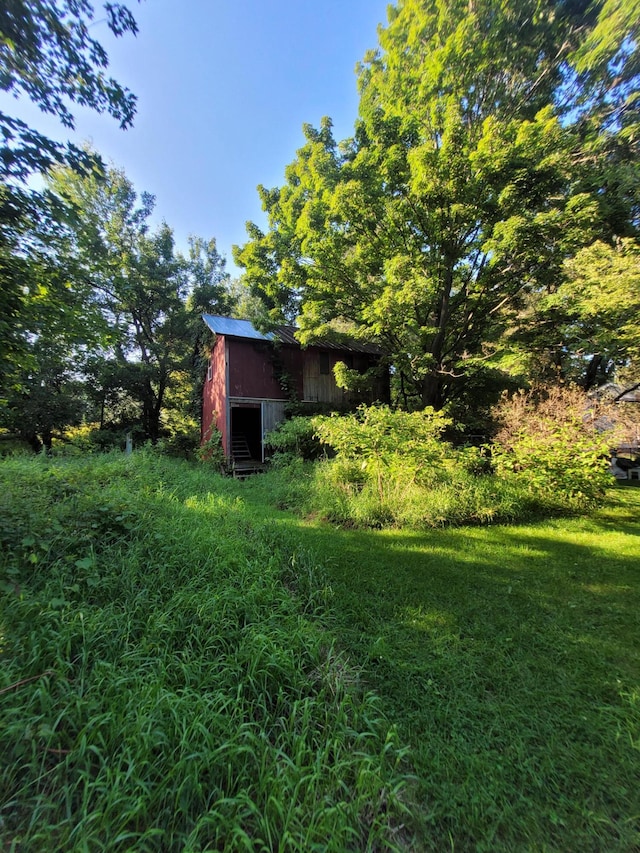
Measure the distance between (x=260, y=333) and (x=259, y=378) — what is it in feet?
5.91

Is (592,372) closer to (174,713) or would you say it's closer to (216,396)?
(216,396)

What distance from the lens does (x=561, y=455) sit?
6242 mm

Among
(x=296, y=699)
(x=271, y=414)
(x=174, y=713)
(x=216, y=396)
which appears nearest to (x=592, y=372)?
(x=271, y=414)

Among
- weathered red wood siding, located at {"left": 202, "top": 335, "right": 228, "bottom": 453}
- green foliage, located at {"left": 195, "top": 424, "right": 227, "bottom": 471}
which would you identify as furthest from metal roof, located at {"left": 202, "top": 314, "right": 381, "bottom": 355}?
green foliage, located at {"left": 195, "top": 424, "right": 227, "bottom": 471}

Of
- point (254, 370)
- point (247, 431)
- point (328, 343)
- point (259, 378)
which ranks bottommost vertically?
point (247, 431)

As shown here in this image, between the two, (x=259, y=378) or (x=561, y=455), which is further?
(x=259, y=378)

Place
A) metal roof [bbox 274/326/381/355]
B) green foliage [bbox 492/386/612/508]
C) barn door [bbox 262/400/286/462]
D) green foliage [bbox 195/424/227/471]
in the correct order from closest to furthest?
green foliage [bbox 492/386/612/508] → green foliage [bbox 195/424/227/471] → barn door [bbox 262/400/286/462] → metal roof [bbox 274/326/381/355]

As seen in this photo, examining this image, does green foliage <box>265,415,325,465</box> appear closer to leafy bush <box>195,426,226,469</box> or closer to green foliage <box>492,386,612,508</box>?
leafy bush <box>195,426,226,469</box>

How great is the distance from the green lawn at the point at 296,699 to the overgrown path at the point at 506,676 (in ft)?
0.04

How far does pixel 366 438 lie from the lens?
682 cm

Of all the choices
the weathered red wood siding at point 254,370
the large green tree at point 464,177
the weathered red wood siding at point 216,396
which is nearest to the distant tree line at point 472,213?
the large green tree at point 464,177

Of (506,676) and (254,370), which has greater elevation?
(254,370)

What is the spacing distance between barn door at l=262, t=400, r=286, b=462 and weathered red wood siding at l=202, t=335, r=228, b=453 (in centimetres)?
149

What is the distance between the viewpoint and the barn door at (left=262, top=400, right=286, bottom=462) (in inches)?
514
